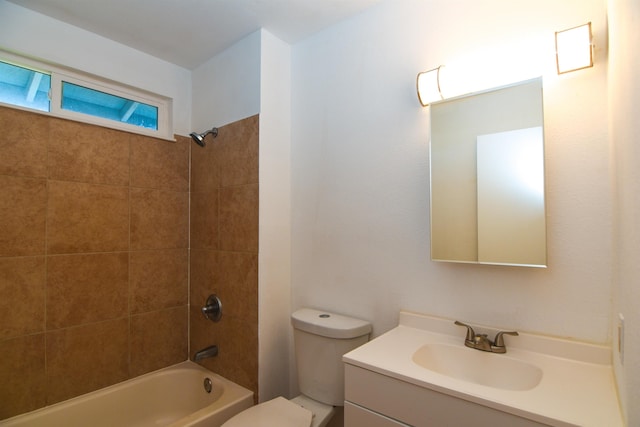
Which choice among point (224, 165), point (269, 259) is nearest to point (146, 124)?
point (224, 165)

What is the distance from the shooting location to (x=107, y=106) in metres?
2.01

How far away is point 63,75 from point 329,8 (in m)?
1.57

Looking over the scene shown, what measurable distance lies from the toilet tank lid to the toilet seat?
1.17 ft

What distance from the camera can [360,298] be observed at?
1.63m

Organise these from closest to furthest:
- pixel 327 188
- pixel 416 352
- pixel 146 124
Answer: pixel 416 352 → pixel 327 188 → pixel 146 124

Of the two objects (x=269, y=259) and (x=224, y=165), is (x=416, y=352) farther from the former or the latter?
(x=224, y=165)

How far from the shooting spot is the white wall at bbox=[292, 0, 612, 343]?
109cm

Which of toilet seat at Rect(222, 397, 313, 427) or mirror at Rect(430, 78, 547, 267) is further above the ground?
mirror at Rect(430, 78, 547, 267)

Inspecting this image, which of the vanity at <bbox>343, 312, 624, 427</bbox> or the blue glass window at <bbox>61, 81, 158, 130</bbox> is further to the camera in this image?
the blue glass window at <bbox>61, 81, 158, 130</bbox>

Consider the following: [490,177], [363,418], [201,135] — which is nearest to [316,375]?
[363,418]

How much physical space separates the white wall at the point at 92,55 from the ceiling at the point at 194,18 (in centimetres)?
5

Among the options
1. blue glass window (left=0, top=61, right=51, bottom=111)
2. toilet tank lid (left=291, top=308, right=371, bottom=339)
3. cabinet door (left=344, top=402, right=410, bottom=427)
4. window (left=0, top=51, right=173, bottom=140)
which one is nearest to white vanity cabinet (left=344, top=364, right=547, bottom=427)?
cabinet door (left=344, top=402, right=410, bottom=427)

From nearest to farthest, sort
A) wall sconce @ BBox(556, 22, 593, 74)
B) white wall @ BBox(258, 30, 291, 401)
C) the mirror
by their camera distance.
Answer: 1. wall sconce @ BBox(556, 22, 593, 74)
2. the mirror
3. white wall @ BBox(258, 30, 291, 401)

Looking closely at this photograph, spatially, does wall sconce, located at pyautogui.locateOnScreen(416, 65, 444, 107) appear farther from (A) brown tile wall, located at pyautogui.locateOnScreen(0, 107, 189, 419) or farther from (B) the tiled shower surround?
(A) brown tile wall, located at pyautogui.locateOnScreen(0, 107, 189, 419)
